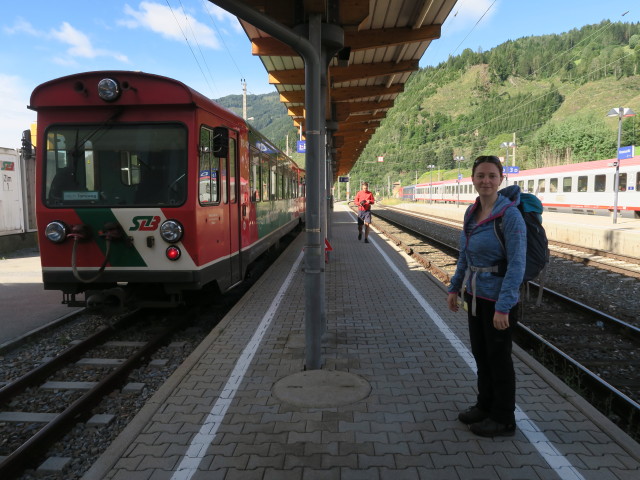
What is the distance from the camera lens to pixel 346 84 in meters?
11.8

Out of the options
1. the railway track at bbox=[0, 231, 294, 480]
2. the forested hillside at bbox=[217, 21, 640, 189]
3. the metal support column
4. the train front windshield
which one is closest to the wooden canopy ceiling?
the metal support column

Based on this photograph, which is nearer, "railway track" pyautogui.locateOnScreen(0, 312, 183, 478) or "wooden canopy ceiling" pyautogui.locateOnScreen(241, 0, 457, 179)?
"railway track" pyautogui.locateOnScreen(0, 312, 183, 478)

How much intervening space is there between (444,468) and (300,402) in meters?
1.34

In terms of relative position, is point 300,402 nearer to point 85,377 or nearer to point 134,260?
point 85,377

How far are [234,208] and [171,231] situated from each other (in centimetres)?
165

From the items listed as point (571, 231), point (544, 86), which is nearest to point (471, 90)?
point (544, 86)

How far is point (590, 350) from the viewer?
586 cm

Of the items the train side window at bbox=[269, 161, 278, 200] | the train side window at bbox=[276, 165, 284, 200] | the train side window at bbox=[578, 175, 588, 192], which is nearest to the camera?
the train side window at bbox=[269, 161, 278, 200]

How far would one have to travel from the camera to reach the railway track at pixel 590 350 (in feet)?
14.2

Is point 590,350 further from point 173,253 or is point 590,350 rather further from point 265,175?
point 265,175

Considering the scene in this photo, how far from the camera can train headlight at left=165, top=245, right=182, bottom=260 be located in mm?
5645

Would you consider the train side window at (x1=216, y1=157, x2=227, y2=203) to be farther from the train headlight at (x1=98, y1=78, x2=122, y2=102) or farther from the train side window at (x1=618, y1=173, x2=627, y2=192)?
the train side window at (x1=618, y1=173, x2=627, y2=192)

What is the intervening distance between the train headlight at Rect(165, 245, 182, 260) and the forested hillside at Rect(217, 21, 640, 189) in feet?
249

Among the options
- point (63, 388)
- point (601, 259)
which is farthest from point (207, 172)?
point (601, 259)
